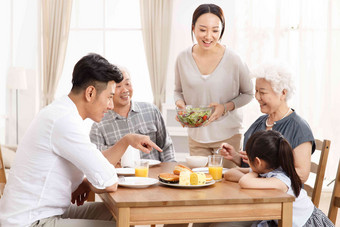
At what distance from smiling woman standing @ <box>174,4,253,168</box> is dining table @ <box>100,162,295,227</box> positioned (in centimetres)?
117

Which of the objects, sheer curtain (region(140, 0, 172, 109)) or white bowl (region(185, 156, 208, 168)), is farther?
sheer curtain (region(140, 0, 172, 109))

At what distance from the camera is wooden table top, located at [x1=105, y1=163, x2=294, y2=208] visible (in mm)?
1949

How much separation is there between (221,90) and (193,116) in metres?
0.52

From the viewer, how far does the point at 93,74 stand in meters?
2.19

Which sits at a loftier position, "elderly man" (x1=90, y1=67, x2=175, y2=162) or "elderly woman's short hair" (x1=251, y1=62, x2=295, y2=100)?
"elderly woman's short hair" (x1=251, y1=62, x2=295, y2=100)

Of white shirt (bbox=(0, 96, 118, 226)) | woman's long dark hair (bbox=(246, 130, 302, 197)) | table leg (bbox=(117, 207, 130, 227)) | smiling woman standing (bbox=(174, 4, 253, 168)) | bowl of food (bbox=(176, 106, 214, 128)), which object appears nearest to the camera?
table leg (bbox=(117, 207, 130, 227))

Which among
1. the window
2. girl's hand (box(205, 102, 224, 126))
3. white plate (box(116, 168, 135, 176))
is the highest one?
the window

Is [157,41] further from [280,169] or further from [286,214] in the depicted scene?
[286,214]

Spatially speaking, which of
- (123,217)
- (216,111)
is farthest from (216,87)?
(123,217)

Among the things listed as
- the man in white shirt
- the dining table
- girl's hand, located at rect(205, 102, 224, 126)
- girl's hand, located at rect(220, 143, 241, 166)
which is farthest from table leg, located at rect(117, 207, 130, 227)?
girl's hand, located at rect(205, 102, 224, 126)

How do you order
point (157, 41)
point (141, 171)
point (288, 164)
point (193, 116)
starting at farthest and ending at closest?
point (157, 41) < point (193, 116) < point (141, 171) < point (288, 164)

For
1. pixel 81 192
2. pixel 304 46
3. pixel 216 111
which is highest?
pixel 304 46

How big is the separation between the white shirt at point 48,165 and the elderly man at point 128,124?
987 mm

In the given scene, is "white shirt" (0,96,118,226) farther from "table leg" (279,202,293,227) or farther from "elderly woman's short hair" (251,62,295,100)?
"elderly woman's short hair" (251,62,295,100)
